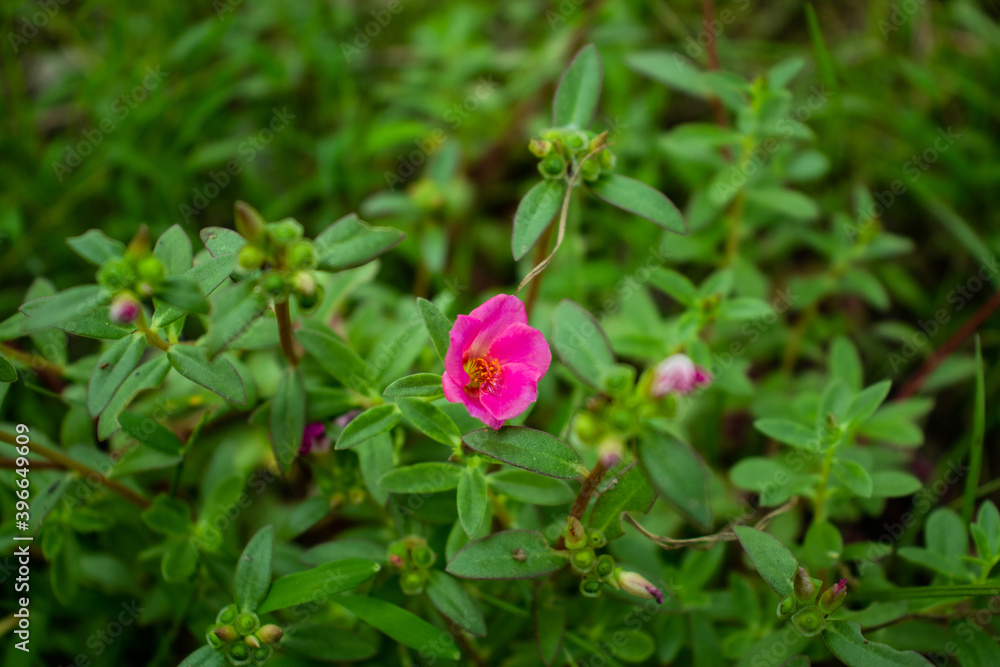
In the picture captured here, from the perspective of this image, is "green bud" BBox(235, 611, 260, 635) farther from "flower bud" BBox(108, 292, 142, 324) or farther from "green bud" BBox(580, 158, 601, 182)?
"green bud" BBox(580, 158, 601, 182)

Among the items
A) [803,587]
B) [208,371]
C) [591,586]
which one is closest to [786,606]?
[803,587]

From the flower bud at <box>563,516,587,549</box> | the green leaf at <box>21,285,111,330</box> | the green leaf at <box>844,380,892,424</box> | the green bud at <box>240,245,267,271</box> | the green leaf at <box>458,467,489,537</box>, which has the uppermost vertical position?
the green bud at <box>240,245,267,271</box>

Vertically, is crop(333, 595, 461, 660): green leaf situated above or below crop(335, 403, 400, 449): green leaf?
below

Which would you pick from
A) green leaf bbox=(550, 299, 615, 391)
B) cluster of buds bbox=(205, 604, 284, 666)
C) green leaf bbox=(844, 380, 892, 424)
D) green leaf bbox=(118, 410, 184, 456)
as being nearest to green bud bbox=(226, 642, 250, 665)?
cluster of buds bbox=(205, 604, 284, 666)

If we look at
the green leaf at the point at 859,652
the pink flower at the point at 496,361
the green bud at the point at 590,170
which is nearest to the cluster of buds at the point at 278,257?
the pink flower at the point at 496,361

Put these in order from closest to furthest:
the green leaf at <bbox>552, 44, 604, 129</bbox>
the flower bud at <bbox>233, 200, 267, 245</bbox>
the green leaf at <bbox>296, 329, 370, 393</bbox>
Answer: the flower bud at <bbox>233, 200, 267, 245</bbox>, the green leaf at <bbox>296, 329, 370, 393</bbox>, the green leaf at <bbox>552, 44, 604, 129</bbox>

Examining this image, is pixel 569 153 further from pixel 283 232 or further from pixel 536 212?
pixel 283 232
